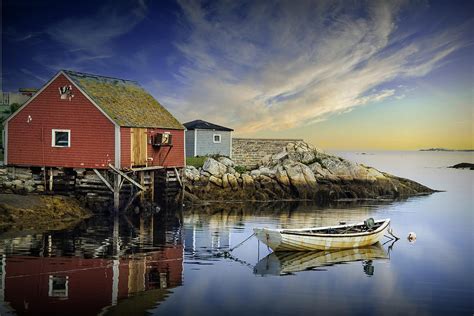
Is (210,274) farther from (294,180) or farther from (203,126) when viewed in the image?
(203,126)

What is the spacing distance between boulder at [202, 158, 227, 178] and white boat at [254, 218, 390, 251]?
1886 centimetres

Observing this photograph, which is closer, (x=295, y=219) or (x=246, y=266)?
(x=246, y=266)

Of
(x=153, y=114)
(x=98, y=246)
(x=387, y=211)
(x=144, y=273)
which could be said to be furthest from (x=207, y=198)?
(x=144, y=273)

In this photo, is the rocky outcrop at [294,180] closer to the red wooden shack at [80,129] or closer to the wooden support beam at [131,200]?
the wooden support beam at [131,200]

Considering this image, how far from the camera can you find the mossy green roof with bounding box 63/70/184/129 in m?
33.9

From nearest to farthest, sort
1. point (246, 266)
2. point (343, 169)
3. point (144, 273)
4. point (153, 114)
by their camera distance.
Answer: point (144, 273) < point (246, 266) < point (153, 114) < point (343, 169)

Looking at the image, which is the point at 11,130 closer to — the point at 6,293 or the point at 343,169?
the point at 6,293

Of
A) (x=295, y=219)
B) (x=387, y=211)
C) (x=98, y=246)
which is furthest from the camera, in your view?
(x=387, y=211)

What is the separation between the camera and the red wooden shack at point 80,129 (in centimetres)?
3341

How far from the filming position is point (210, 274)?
776 inches

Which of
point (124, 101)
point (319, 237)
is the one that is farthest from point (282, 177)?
point (319, 237)

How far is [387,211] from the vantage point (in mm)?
41281

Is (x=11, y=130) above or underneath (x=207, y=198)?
above

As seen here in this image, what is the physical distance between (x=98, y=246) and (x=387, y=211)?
976 inches
